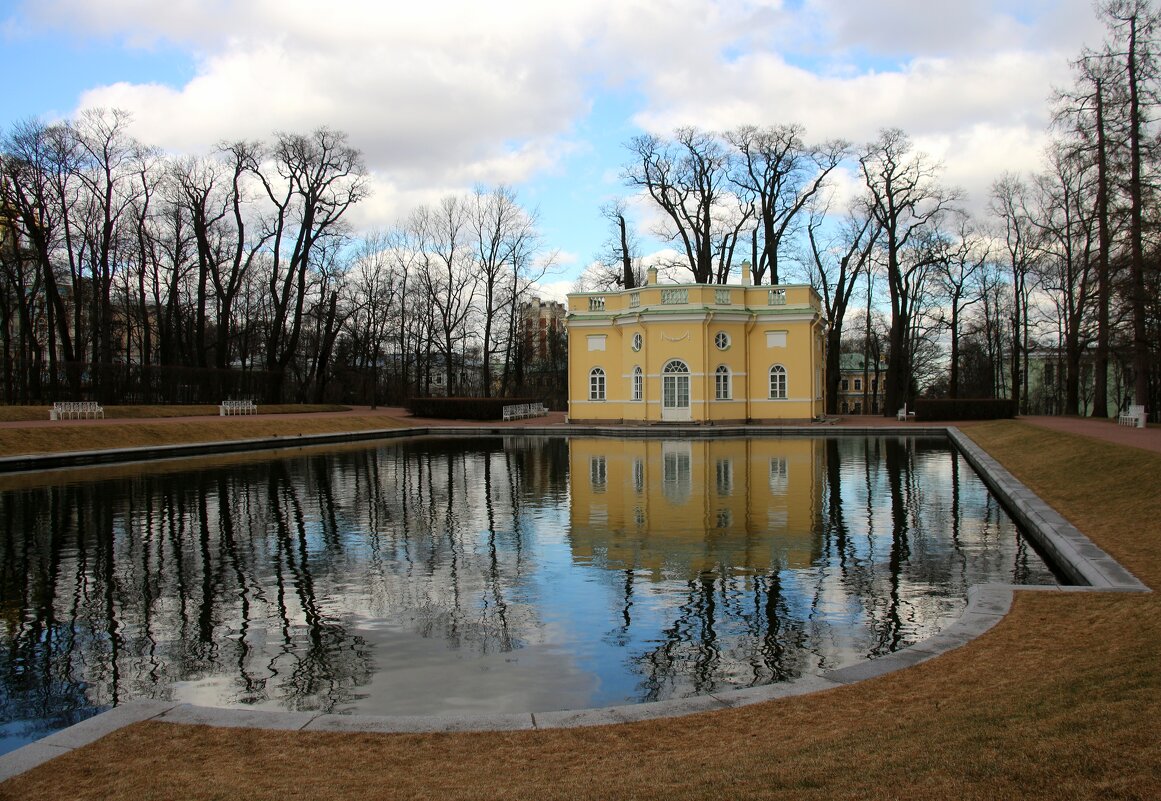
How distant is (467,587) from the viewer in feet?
29.0

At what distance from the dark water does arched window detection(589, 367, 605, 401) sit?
21.3 metres

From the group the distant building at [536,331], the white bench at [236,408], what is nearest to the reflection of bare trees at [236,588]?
the white bench at [236,408]

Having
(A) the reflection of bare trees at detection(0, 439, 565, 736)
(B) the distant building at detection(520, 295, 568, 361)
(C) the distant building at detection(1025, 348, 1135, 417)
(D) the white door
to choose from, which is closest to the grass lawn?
(A) the reflection of bare trees at detection(0, 439, 565, 736)

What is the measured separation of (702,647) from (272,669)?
11.4ft

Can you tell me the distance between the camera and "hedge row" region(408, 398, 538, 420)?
41.9 meters

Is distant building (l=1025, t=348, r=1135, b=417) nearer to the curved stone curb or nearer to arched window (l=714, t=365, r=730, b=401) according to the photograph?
arched window (l=714, t=365, r=730, b=401)

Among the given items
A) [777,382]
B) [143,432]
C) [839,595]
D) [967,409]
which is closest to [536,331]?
[777,382]

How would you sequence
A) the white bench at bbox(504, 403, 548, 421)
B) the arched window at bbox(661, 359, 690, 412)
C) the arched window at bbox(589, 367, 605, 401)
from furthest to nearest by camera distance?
the white bench at bbox(504, 403, 548, 421) → the arched window at bbox(589, 367, 605, 401) → the arched window at bbox(661, 359, 690, 412)

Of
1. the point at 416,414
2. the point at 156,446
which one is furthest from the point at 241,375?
the point at 156,446

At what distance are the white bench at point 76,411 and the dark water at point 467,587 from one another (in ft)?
47.1

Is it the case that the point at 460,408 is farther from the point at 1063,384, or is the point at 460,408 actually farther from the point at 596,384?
the point at 1063,384

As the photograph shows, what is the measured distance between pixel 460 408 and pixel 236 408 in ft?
35.9

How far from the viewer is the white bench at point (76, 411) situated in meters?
29.6

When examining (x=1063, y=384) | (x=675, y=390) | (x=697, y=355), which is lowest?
(x=1063, y=384)
